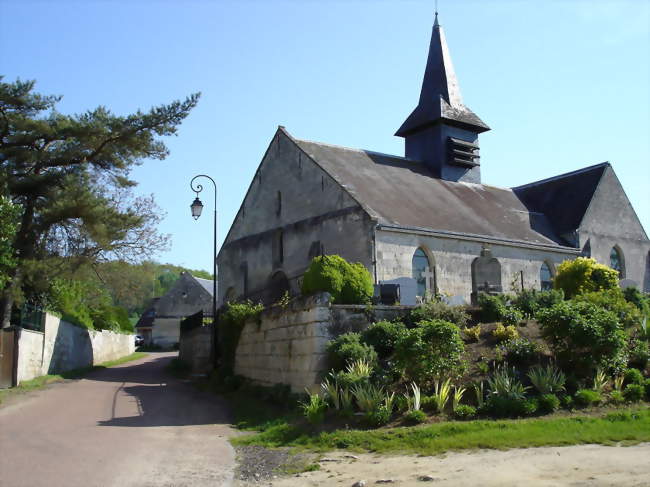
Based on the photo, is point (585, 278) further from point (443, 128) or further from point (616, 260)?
point (443, 128)

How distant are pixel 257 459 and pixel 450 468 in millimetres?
3024

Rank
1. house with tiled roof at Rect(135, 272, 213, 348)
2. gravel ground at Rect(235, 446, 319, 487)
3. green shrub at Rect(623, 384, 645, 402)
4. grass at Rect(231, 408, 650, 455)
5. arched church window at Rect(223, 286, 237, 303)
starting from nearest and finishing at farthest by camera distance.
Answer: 1. gravel ground at Rect(235, 446, 319, 487)
2. grass at Rect(231, 408, 650, 455)
3. green shrub at Rect(623, 384, 645, 402)
4. arched church window at Rect(223, 286, 237, 303)
5. house with tiled roof at Rect(135, 272, 213, 348)

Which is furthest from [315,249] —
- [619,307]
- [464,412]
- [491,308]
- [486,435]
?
[486,435]

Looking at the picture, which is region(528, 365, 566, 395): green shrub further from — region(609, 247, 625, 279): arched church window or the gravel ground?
region(609, 247, 625, 279): arched church window

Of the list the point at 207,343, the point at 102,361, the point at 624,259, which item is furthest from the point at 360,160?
the point at 102,361

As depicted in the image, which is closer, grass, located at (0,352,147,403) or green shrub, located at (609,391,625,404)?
green shrub, located at (609,391,625,404)

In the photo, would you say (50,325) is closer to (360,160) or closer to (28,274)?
(28,274)

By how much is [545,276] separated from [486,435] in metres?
17.1

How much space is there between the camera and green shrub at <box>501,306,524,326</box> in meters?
14.2

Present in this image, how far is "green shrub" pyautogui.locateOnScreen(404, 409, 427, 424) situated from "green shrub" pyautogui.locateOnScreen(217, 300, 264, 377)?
851 cm

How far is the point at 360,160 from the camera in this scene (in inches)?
1009

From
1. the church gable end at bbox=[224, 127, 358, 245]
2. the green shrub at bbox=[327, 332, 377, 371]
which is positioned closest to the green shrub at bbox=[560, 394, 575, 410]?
the green shrub at bbox=[327, 332, 377, 371]

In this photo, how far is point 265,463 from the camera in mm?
9008

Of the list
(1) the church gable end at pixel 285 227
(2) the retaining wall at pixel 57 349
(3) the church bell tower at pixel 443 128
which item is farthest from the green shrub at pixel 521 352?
(3) the church bell tower at pixel 443 128
